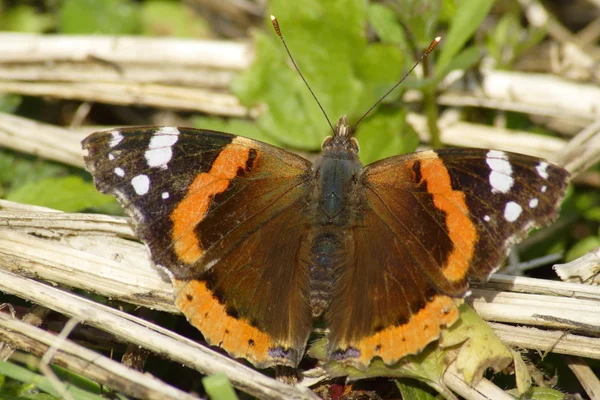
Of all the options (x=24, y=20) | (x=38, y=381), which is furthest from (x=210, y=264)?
(x=24, y=20)

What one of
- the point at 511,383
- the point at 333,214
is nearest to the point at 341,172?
the point at 333,214

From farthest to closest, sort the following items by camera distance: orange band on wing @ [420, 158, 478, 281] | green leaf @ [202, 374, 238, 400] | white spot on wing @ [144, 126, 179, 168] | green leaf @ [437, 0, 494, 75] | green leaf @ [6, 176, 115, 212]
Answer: green leaf @ [437, 0, 494, 75] → green leaf @ [6, 176, 115, 212] → white spot on wing @ [144, 126, 179, 168] → orange band on wing @ [420, 158, 478, 281] → green leaf @ [202, 374, 238, 400]

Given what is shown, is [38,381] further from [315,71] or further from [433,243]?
[315,71]

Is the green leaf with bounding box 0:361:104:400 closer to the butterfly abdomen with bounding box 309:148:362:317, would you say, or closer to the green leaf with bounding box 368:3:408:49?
the butterfly abdomen with bounding box 309:148:362:317

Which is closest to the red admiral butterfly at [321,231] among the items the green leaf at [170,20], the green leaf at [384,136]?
the green leaf at [384,136]

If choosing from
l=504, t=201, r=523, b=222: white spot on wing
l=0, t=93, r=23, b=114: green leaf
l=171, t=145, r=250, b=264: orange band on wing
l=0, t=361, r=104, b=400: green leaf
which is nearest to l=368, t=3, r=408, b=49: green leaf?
l=171, t=145, r=250, b=264: orange band on wing

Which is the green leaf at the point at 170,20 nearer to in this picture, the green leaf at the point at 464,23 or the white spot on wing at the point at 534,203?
the green leaf at the point at 464,23
